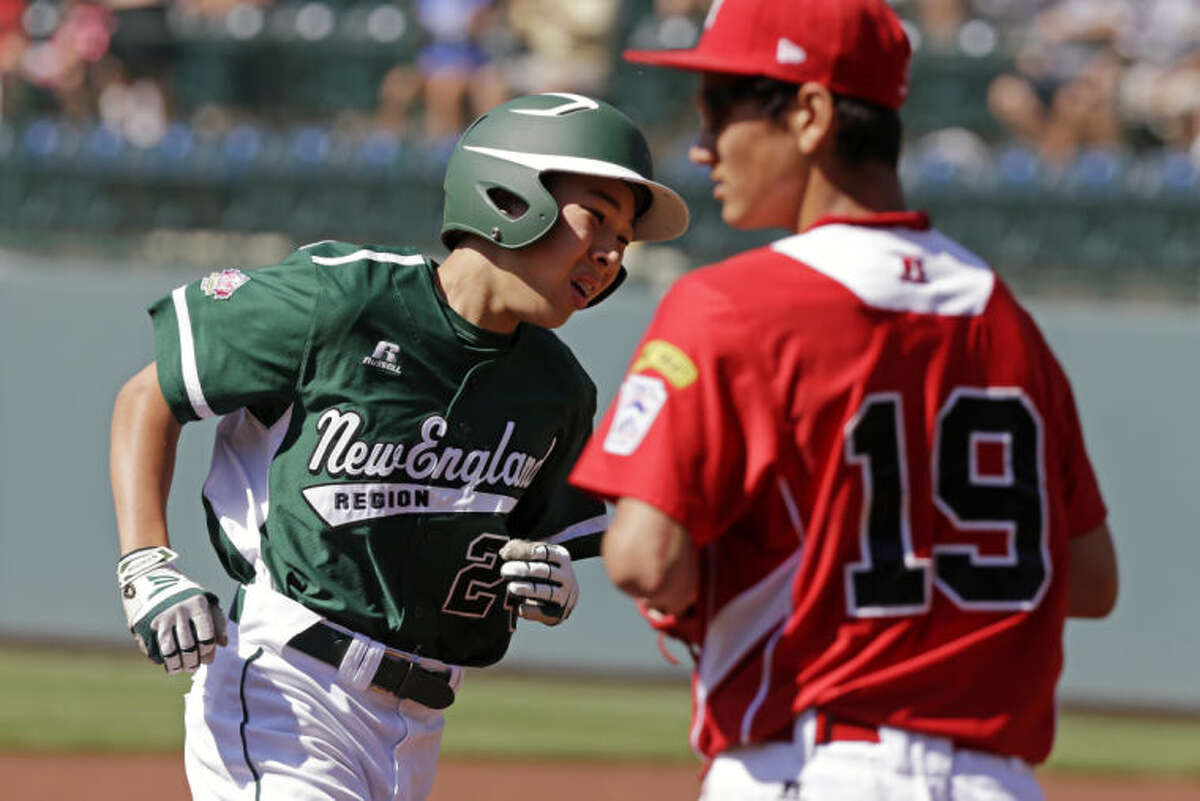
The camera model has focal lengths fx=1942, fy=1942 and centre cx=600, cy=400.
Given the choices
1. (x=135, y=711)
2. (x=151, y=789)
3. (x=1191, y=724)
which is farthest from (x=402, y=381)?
(x=1191, y=724)

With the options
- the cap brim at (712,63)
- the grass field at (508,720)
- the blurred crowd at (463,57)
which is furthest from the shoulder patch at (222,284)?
the blurred crowd at (463,57)

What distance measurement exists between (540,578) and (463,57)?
8294 millimetres

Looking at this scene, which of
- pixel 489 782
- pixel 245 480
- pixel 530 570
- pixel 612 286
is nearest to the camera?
pixel 530 570

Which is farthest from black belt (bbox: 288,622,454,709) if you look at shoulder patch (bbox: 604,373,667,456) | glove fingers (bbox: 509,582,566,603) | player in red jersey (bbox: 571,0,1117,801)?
shoulder patch (bbox: 604,373,667,456)

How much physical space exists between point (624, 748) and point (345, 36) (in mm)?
5538

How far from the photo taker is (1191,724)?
31.3ft

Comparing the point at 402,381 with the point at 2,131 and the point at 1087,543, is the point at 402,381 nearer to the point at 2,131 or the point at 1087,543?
the point at 1087,543

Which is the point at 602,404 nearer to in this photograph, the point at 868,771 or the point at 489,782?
the point at 489,782

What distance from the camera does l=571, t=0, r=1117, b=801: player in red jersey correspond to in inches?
94.7

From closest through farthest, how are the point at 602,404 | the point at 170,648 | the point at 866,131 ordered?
the point at 866,131 < the point at 170,648 < the point at 602,404

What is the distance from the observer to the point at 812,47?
2.48 metres

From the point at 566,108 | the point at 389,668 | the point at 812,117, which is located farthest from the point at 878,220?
the point at 389,668

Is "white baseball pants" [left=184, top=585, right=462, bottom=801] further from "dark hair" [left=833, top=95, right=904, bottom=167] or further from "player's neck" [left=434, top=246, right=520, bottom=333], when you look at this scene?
"dark hair" [left=833, top=95, right=904, bottom=167]

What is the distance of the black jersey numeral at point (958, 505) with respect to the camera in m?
2.45
